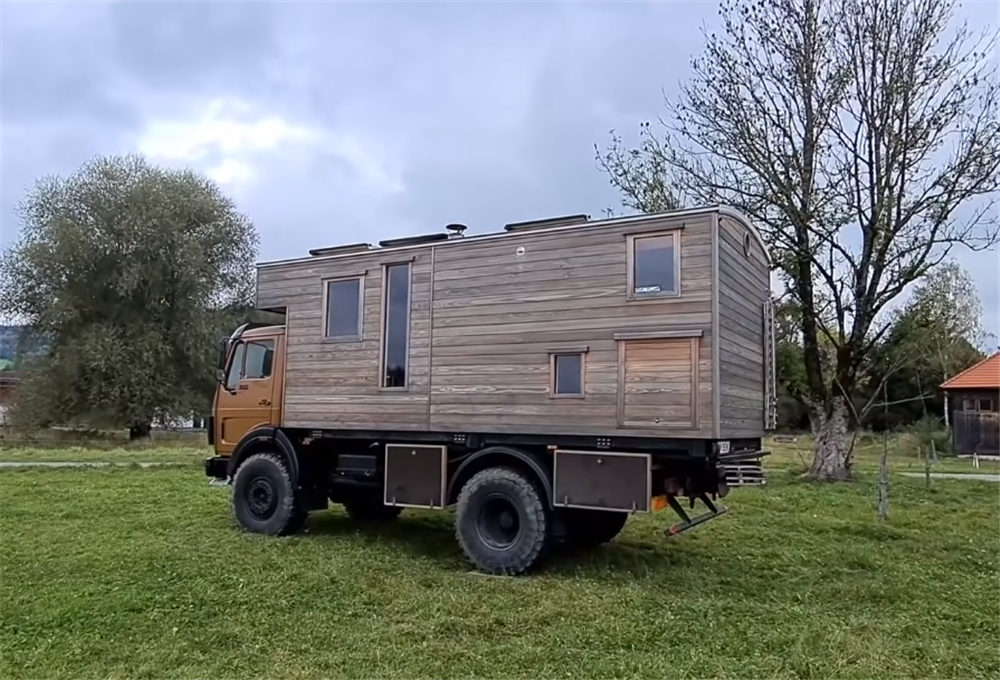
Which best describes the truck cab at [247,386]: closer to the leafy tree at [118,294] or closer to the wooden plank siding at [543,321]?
the wooden plank siding at [543,321]

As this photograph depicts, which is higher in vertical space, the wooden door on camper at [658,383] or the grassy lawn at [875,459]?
the wooden door on camper at [658,383]

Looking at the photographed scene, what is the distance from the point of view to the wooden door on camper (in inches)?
248

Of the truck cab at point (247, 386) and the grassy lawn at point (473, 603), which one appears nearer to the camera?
the grassy lawn at point (473, 603)

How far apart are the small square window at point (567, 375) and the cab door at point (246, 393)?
3524 millimetres

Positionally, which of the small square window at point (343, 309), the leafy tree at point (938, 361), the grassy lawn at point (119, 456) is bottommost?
the grassy lawn at point (119, 456)

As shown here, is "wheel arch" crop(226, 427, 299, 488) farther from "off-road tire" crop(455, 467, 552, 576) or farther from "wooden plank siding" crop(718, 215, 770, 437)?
"wooden plank siding" crop(718, 215, 770, 437)

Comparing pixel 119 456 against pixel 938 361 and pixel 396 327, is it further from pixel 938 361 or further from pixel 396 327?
pixel 938 361

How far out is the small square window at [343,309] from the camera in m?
8.12

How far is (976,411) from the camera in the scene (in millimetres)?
26938

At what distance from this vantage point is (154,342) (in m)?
27.5

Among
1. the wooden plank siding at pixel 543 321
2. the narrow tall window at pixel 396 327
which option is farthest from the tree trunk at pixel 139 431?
the wooden plank siding at pixel 543 321

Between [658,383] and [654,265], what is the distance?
97 centimetres

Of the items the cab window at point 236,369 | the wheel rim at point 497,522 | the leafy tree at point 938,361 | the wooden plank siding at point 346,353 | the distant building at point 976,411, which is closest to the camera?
the wheel rim at point 497,522

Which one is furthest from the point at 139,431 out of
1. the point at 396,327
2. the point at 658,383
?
the point at 658,383
